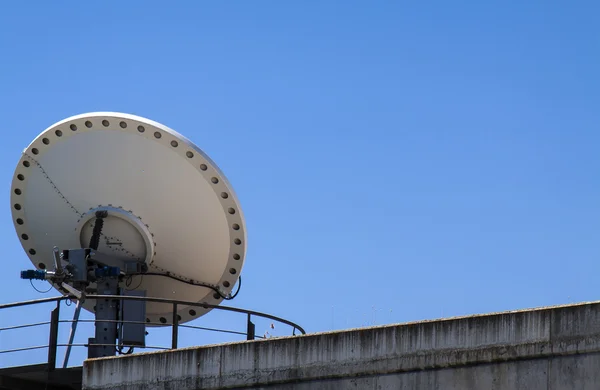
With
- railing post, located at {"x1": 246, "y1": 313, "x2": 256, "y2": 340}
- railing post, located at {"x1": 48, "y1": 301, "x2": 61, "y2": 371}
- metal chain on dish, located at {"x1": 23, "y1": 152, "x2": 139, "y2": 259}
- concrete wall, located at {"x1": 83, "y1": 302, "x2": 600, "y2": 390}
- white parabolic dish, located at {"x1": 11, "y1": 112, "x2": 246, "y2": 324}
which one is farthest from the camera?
metal chain on dish, located at {"x1": 23, "y1": 152, "x2": 139, "y2": 259}

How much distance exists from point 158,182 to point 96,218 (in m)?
1.27

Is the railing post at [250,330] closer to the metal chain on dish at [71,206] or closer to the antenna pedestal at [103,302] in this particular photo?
the antenna pedestal at [103,302]

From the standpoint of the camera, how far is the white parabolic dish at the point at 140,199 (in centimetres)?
2166

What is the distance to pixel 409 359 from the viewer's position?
1534 cm

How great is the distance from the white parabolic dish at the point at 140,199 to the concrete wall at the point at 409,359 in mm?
4634

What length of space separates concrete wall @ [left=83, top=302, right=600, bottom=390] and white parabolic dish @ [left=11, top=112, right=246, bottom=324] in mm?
4634

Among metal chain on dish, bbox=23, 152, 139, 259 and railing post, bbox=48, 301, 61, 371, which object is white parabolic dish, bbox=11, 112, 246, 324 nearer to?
metal chain on dish, bbox=23, 152, 139, 259

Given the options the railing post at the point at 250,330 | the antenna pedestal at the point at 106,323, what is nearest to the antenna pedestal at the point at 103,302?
the antenna pedestal at the point at 106,323

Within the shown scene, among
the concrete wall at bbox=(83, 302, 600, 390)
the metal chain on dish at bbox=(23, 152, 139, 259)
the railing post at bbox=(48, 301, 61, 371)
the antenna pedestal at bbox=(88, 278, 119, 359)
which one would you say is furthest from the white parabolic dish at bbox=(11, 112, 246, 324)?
the concrete wall at bbox=(83, 302, 600, 390)

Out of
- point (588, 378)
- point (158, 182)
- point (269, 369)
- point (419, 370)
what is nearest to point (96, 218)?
point (158, 182)

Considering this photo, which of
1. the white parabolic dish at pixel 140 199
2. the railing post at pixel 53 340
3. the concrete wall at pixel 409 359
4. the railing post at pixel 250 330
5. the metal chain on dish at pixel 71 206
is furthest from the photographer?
the metal chain on dish at pixel 71 206

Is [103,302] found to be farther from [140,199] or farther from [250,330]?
[250,330]

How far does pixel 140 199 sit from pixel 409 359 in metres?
7.99

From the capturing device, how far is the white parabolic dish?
71.1 ft
